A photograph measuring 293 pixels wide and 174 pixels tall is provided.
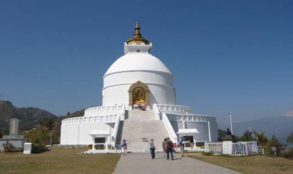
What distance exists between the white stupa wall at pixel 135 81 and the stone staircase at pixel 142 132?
304 inches

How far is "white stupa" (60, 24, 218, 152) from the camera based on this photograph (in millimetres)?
30031

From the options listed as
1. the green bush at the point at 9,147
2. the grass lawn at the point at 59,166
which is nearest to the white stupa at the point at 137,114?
the green bush at the point at 9,147

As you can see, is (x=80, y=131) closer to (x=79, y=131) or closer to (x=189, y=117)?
(x=79, y=131)

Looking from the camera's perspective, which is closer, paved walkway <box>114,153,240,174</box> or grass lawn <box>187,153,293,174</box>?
paved walkway <box>114,153,240,174</box>

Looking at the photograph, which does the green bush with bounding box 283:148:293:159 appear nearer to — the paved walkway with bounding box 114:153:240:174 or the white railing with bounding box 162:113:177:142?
the white railing with bounding box 162:113:177:142

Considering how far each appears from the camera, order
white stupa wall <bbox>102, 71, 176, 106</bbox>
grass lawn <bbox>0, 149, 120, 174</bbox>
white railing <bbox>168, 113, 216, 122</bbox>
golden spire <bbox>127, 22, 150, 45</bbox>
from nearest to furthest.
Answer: grass lawn <bbox>0, 149, 120, 174</bbox> → white railing <bbox>168, 113, 216, 122</bbox> → white stupa wall <bbox>102, 71, 176, 106</bbox> → golden spire <bbox>127, 22, 150, 45</bbox>

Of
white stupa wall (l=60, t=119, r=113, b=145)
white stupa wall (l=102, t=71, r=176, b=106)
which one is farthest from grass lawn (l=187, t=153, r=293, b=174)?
white stupa wall (l=102, t=71, r=176, b=106)

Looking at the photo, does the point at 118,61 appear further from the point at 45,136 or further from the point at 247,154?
the point at 247,154

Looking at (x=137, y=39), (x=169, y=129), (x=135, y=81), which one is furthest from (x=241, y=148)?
(x=137, y=39)

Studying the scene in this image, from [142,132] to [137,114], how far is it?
6.52m

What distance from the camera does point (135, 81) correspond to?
43531 mm

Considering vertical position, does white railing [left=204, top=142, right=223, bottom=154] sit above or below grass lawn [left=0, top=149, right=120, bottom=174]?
above

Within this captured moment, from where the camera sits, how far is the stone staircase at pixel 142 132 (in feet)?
90.6

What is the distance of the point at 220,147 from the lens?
76.3 feet
